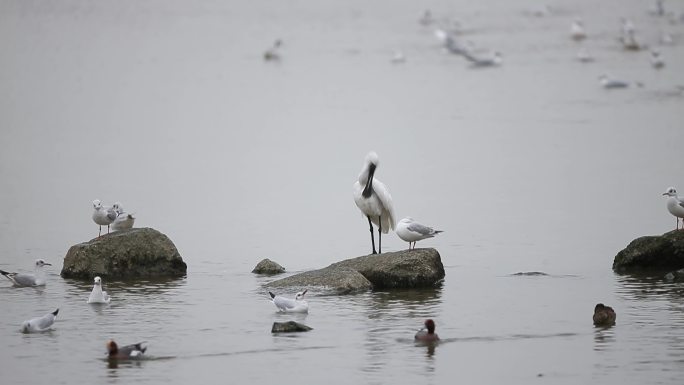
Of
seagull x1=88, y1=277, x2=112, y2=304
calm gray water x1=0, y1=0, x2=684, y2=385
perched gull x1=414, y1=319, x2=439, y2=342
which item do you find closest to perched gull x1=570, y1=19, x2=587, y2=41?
calm gray water x1=0, y1=0, x2=684, y2=385

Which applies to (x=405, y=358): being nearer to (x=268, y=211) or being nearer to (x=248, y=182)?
(x=268, y=211)

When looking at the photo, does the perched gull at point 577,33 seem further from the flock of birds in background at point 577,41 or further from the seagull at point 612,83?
the seagull at point 612,83

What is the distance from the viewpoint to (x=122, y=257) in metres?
17.0

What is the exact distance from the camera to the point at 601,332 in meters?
13.9

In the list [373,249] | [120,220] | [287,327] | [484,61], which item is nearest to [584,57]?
[484,61]

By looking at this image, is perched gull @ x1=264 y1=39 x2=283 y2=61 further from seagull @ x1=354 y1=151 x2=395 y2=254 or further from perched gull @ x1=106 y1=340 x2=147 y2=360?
perched gull @ x1=106 y1=340 x2=147 y2=360

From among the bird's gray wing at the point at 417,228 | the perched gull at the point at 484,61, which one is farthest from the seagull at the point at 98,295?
the perched gull at the point at 484,61

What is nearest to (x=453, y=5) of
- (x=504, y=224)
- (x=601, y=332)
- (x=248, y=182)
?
(x=248, y=182)

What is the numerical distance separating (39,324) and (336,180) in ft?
47.1

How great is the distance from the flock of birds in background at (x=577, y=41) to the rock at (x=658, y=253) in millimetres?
23667

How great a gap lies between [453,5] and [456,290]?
160ft

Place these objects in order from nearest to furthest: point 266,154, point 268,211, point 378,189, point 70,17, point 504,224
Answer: point 378,189
point 504,224
point 268,211
point 266,154
point 70,17

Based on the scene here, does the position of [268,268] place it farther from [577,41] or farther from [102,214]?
[577,41]

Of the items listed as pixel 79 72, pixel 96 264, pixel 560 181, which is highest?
pixel 79 72
